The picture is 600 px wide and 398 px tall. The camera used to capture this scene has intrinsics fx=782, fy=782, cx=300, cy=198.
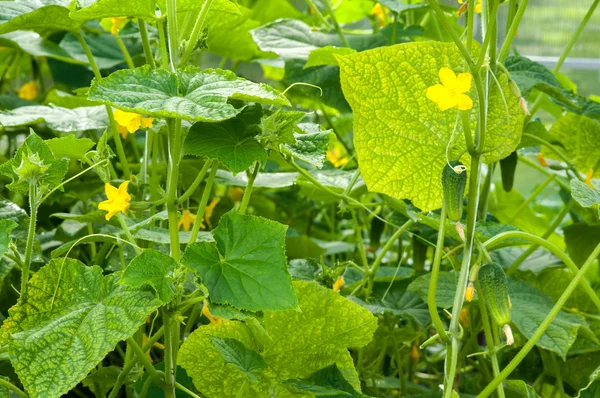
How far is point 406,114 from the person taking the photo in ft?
2.32

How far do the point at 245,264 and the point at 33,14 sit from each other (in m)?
0.48

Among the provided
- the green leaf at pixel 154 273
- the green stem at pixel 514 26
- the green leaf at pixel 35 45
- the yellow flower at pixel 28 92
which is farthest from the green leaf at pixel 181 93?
the yellow flower at pixel 28 92

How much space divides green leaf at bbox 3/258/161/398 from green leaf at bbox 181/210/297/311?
0.14 ft

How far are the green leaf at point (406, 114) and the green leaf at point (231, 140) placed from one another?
0.36ft

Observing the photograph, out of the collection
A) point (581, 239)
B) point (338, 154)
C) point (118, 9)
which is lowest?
point (338, 154)

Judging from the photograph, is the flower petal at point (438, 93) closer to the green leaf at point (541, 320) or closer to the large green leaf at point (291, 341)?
the large green leaf at point (291, 341)

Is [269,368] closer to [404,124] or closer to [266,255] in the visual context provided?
[266,255]

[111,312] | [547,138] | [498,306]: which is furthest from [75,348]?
[547,138]

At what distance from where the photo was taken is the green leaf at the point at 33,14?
2.90 feet

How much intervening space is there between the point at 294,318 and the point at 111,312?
167 millimetres

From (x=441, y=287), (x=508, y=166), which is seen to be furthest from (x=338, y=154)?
(x=441, y=287)

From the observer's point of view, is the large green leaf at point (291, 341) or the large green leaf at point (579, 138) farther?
the large green leaf at point (579, 138)

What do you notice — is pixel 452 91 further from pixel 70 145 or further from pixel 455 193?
pixel 70 145

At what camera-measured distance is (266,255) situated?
1.88 ft
